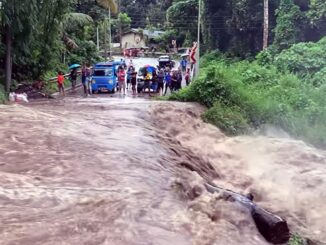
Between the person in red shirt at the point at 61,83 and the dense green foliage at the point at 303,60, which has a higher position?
the dense green foliage at the point at 303,60

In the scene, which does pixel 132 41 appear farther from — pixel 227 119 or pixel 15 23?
pixel 227 119

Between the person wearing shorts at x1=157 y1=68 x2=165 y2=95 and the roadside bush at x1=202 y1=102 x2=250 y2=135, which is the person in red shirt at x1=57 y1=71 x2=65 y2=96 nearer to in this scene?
the person wearing shorts at x1=157 y1=68 x2=165 y2=95

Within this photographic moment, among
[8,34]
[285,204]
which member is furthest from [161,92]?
[285,204]

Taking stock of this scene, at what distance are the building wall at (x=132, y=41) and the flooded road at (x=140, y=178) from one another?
62.6 meters

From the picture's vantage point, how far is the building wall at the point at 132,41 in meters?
79.9

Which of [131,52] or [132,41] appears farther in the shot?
[132,41]

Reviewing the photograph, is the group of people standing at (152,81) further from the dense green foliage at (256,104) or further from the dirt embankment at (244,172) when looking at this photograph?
the dirt embankment at (244,172)

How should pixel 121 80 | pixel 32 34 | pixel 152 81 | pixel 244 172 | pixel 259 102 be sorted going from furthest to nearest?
pixel 121 80, pixel 152 81, pixel 32 34, pixel 259 102, pixel 244 172

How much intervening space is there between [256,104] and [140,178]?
11496mm

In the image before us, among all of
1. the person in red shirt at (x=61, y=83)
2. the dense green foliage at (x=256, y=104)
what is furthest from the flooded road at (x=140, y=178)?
the person in red shirt at (x=61, y=83)

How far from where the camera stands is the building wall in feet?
262

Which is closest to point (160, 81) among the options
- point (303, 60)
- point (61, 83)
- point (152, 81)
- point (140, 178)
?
point (152, 81)

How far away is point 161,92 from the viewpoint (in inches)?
1051

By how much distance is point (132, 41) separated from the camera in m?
81.7
